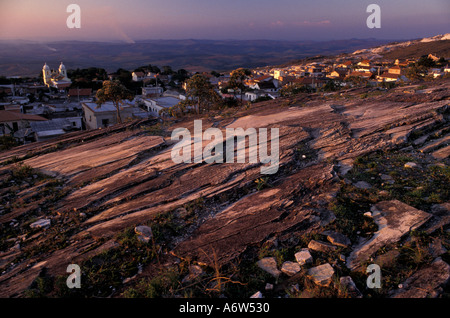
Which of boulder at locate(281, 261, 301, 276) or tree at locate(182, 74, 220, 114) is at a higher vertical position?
tree at locate(182, 74, 220, 114)

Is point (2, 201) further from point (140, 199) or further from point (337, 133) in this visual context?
point (337, 133)

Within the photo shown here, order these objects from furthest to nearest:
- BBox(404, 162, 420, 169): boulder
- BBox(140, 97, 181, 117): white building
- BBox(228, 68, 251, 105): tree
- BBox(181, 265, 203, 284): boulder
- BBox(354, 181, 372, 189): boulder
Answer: BBox(140, 97, 181, 117): white building < BBox(228, 68, 251, 105): tree < BBox(404, 162, 420, 169): boulder < BBox(354, 181, 372, 189): boulder < BBox(181, 265, 203, 284): boulder

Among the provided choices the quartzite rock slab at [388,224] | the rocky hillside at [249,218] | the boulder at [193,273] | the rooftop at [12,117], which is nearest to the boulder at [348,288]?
the rocky hillside at [249,218]

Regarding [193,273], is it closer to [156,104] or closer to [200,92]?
[200,92]

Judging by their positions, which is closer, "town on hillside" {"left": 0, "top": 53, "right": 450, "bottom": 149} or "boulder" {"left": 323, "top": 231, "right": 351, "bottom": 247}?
"boulder" {"left": 323, "top": 231, "right": 351, "bottom": 247}

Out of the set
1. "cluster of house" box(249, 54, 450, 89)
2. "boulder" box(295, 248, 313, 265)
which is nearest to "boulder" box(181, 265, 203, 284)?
"boulder" box(295, 248, 313, 265)

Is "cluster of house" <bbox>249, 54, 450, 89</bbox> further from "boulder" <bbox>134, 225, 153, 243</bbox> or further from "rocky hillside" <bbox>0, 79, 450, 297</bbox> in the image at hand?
"boulder" <bbox>134, 225, 153, 243</bbox>

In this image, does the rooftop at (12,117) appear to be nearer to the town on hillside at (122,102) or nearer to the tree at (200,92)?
the town on hillside at (122,102)

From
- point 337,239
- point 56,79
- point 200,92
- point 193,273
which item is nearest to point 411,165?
point 337,239
